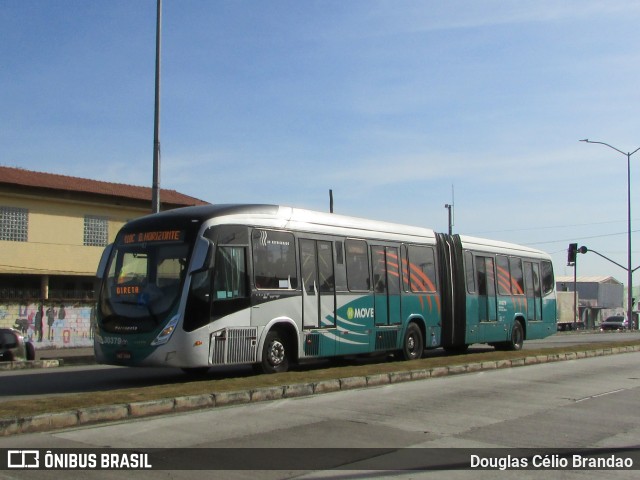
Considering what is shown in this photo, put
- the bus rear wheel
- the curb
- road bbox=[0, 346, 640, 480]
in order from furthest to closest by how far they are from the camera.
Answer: the bus rear wheel → the curb → road bbox=[0, 346, 640, 480]

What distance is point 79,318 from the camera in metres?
32.2

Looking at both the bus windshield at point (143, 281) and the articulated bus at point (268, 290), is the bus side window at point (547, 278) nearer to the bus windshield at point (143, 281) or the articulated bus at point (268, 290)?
the articulated bus at point (268, 290)

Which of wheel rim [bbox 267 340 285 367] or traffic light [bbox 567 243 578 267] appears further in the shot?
traffic light [bbox 567 243 578 267]

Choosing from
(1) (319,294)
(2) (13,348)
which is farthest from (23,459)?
(2) (13,348)

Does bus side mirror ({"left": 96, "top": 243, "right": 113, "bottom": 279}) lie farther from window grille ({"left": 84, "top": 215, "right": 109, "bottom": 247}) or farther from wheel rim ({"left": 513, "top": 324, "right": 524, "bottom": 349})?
window grille ({"left": 84, "top": 215, "right": 109, "bottom": 247})

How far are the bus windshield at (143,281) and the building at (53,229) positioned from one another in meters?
22.0

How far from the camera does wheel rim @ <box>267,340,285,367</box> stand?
49.3 ft

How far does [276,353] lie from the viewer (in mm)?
15211

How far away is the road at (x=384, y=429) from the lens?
7.72m

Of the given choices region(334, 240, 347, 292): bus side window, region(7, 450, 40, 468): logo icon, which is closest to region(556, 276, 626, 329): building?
region(334, 240, 347, 292): bus side window

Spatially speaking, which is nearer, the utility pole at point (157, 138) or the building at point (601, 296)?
the utility pole at point (157, 138)

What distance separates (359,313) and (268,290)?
3194 mm

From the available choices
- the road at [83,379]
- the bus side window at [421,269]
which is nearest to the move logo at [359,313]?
the road at [83,379]

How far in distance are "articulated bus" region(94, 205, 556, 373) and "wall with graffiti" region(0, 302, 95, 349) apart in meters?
15.4
